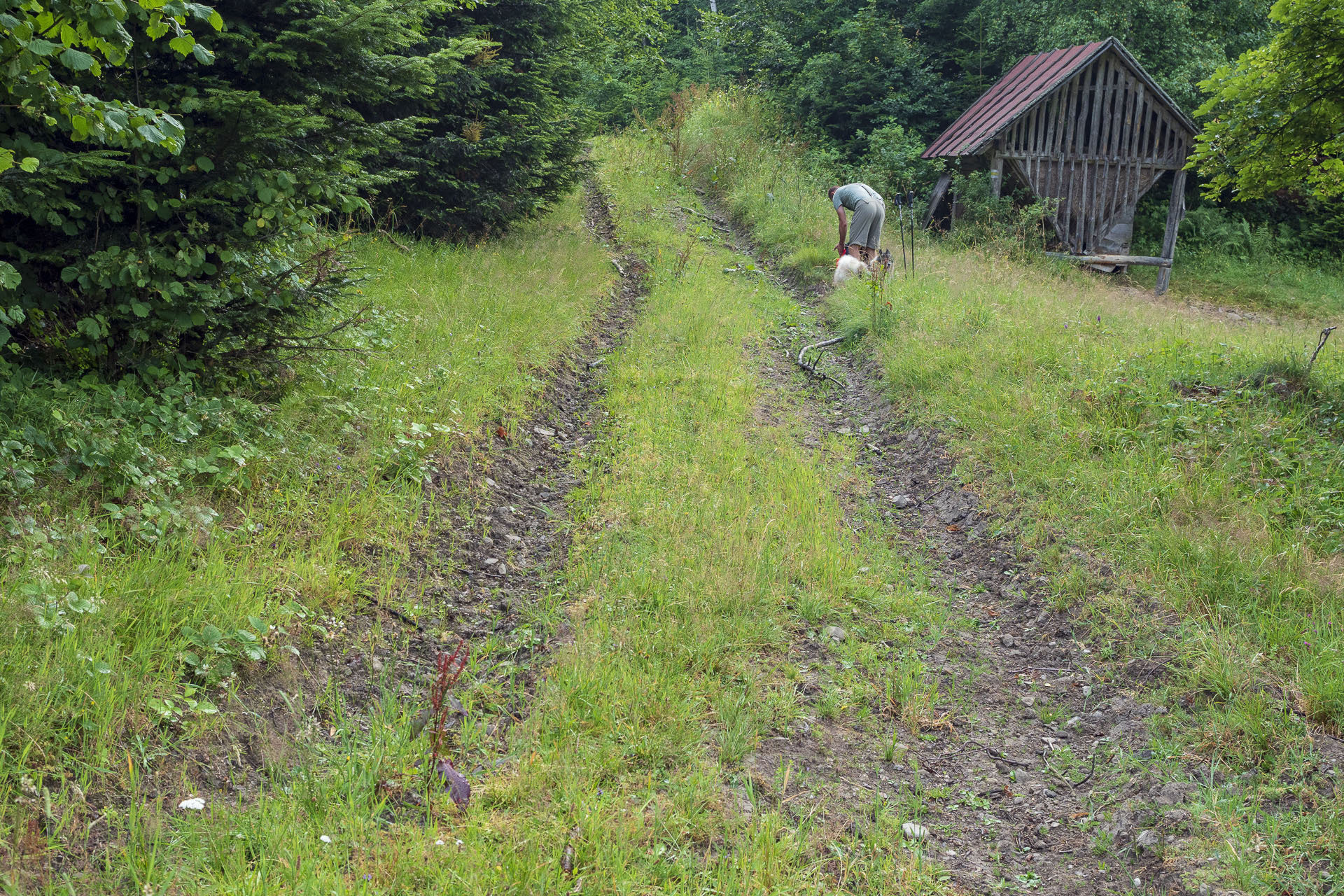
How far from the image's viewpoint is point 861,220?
12250mm

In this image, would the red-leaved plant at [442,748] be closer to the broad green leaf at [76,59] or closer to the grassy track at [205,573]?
the grassy track at [205,573]

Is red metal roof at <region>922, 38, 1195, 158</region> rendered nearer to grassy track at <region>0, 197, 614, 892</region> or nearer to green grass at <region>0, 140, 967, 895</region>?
green grass at <region>0, 140, 967, 895</region>

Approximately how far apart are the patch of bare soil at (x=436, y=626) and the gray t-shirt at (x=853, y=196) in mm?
7063

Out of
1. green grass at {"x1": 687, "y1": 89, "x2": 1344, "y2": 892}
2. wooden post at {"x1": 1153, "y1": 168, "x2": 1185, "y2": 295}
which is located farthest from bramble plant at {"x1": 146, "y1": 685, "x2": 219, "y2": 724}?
wooden post at {"x1": 1153, "y1": 168, "x2": 1185, "y2": 295}

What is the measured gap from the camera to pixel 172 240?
187 inches

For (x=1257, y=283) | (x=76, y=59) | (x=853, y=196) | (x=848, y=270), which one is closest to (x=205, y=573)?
(x=76, y=59)

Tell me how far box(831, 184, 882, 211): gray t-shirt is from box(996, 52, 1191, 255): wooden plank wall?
568 cm

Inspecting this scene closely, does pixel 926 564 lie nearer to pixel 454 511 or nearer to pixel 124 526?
pixel 454 511

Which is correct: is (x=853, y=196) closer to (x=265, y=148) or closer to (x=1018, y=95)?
(x=1018, y=95)

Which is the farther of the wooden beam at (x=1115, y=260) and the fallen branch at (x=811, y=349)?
the wooden beam at (x=1115, y=260)

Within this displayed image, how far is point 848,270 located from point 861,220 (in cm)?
89

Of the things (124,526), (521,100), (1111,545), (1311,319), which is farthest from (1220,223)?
(124,526)

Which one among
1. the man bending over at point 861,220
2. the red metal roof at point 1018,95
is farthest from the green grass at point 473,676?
the red metal roof at point 1018,95

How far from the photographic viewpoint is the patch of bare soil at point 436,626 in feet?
10.7
